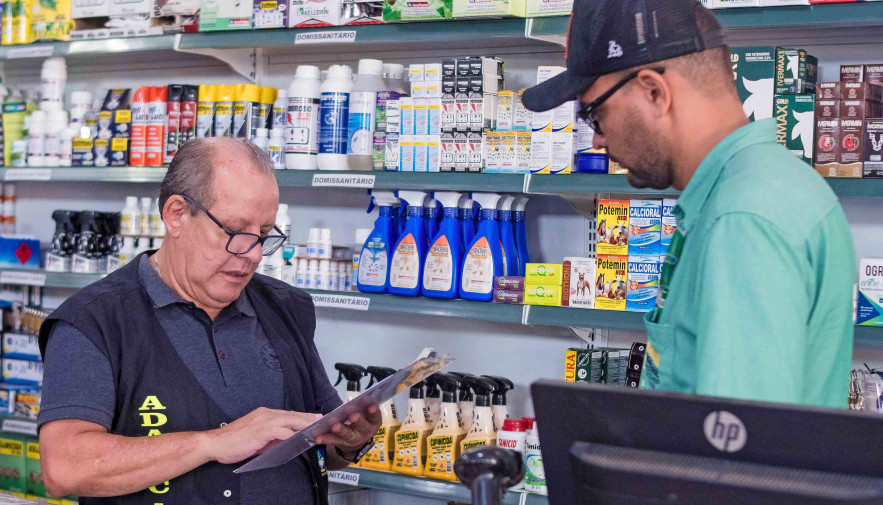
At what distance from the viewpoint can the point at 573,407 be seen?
896 millimetres

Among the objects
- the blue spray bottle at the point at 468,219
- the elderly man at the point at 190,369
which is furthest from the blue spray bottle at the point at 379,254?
the elderly man at the point at 190,369

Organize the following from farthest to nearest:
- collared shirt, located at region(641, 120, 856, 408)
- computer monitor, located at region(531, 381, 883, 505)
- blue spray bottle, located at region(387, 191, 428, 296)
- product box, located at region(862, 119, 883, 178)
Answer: blue spray bottle, located at region(387, 191, 428, 296) < product box, located at region(862, 119, 883, 178) < collared shirt, located at region(641, 120, 856, 408) < computer monitor, located at region(531, 381, 883, 505)

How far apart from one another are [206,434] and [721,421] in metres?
1.22

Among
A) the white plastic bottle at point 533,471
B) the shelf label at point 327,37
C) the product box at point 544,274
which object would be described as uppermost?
the shelf label at point 327,37

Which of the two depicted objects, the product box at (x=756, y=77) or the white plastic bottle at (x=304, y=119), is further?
the white plastic bottle at (x=304, y=119)

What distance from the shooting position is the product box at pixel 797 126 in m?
2.59

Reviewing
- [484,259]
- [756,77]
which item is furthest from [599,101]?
[484,259]

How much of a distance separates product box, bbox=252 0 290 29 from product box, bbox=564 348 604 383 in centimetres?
153

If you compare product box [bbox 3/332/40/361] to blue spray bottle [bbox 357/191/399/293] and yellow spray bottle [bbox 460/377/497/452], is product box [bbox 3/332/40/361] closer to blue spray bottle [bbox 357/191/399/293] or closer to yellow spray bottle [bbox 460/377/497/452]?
blue spray bottle [bbox 357/191/399/293]

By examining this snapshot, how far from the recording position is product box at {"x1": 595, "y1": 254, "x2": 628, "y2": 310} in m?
2.85

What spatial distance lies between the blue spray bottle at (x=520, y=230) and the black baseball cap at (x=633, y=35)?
5.85 ft

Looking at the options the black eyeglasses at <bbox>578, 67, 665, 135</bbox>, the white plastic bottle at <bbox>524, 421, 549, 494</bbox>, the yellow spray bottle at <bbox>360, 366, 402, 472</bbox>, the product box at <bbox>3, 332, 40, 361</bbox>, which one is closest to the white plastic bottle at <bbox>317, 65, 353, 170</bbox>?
the yellow spray bottle at <bbox>360, 366, 402, 472</bbox>

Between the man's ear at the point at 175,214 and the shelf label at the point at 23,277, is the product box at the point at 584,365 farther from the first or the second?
the shelf label at the point at 23,277

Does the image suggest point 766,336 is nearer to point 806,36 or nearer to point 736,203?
point 736,203
